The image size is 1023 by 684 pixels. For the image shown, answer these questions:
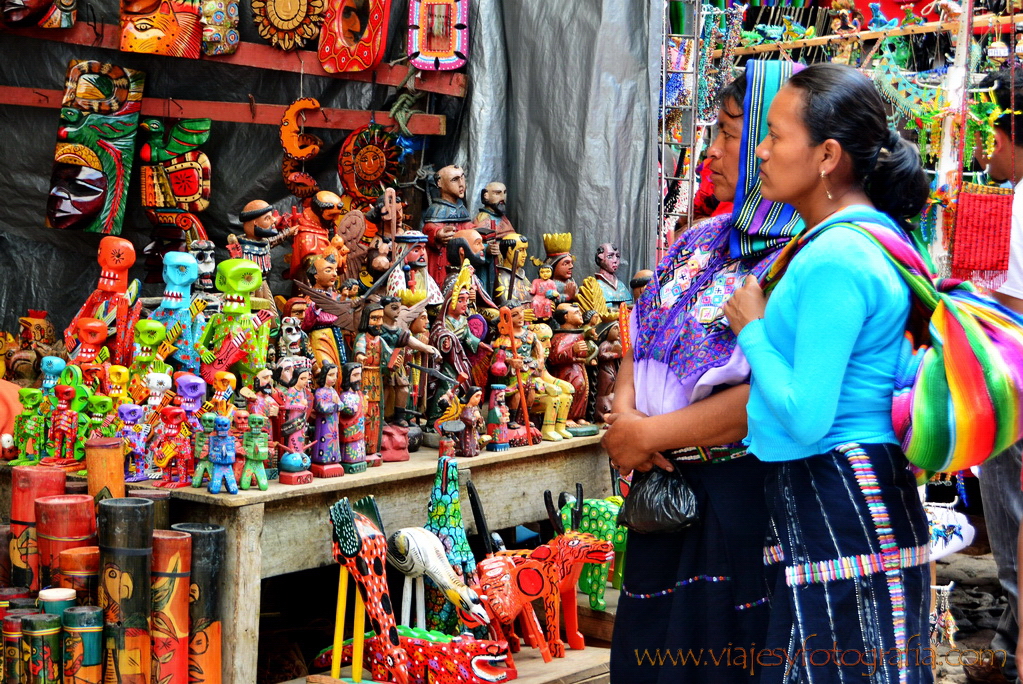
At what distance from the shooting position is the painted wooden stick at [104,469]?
292cm

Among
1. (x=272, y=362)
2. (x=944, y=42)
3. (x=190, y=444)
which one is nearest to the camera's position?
(x=190, y=444)

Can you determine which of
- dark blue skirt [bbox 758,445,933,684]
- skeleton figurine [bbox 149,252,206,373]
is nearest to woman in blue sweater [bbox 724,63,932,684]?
dark blue skirt [bbox 758,445,933,684]

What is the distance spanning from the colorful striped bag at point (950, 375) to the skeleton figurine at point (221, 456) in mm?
1799

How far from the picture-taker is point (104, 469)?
2.93 meters

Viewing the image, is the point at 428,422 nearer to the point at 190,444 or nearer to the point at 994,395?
the point at 190,444

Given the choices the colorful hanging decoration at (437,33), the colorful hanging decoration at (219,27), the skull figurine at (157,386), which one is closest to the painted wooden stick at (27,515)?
the skull figurine at (157,386)

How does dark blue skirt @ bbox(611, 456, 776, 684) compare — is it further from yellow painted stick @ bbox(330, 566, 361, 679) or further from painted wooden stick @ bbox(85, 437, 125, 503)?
painted wooden stick @ bbox(85, 437, 125, 503)

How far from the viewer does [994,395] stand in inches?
63.2

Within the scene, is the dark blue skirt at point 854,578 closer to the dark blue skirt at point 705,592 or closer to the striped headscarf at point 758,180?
the dark blue skirt at point 705,592

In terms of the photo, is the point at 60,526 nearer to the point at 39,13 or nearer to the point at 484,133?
the point at 39,13

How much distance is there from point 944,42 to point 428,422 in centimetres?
398

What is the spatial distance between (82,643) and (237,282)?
3.41 feet

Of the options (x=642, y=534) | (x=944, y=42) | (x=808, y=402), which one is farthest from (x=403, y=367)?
(x=944, y=42)

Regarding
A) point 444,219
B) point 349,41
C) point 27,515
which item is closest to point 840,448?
point 27,515
